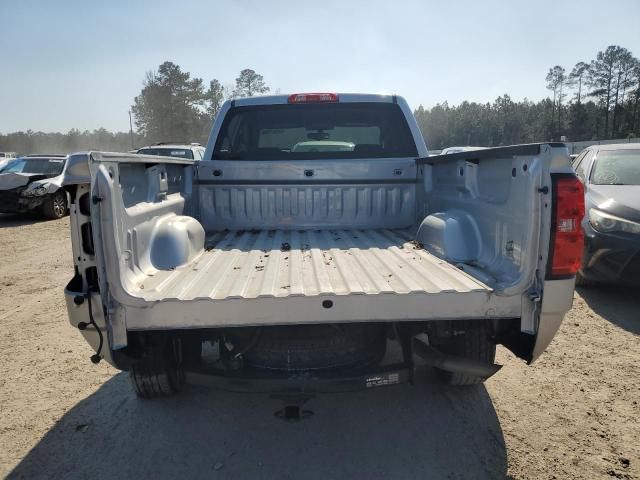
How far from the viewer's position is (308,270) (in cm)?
278

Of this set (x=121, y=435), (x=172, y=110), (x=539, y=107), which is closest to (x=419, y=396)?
(x=121, y=435)

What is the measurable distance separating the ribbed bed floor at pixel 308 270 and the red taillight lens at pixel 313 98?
1.27 m

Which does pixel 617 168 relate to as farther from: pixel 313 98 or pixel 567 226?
pixel 567 226

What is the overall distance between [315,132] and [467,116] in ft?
277

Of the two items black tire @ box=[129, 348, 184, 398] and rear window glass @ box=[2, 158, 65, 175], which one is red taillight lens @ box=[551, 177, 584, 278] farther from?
rear window glass @ box=[2, 158, 65, 175]

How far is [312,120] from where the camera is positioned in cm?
439

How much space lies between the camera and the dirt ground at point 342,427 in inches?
103

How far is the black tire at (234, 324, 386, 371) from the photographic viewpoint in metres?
2.52

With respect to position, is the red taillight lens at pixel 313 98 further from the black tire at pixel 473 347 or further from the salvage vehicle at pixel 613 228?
the salvage vehicle at pixel 613 228

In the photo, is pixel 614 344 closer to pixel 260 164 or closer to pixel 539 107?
pixel 260 164

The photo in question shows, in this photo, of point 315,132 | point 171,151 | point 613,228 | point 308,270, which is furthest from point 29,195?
A: point 613,228

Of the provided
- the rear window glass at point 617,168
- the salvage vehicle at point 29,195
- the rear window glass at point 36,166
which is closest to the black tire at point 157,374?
the rear window glass at point 617,168

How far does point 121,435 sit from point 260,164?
2266mm

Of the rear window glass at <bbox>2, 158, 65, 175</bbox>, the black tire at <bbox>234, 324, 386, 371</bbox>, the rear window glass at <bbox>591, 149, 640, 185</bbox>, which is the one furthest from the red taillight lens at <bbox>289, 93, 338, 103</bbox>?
the rear window glass at <bbox>2, 158, 65, 175</bbox>
